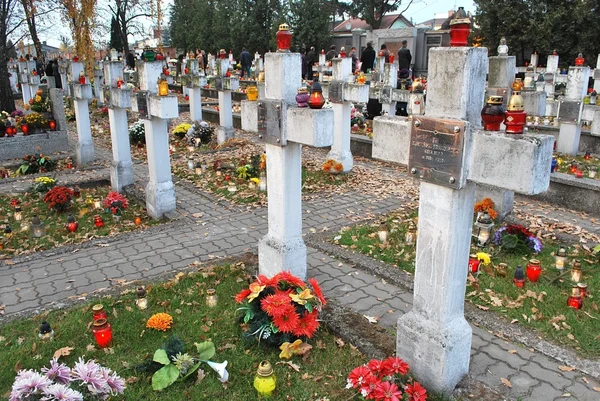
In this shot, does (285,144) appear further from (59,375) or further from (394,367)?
(59,375)

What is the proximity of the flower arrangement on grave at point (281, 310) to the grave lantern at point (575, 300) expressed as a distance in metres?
2.56

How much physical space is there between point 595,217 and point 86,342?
780 centimetres

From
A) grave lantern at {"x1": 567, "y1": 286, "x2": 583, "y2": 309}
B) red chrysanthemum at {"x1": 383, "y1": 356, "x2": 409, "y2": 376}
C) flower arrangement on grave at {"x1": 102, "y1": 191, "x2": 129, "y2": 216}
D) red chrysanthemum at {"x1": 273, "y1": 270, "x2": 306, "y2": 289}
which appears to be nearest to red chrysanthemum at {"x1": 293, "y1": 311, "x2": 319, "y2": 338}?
red chrysanthemum at {"x1": 273, "y1": 270, "x2": 306, "y2": 289}

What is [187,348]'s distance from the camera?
172 inches

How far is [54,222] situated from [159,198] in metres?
1.75

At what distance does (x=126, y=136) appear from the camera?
923cm

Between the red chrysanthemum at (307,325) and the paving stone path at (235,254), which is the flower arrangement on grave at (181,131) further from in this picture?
the red chrysanthemum at (307,325)

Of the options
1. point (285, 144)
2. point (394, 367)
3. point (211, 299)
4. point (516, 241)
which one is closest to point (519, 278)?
point (516, 241)

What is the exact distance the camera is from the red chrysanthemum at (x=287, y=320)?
4.23 m

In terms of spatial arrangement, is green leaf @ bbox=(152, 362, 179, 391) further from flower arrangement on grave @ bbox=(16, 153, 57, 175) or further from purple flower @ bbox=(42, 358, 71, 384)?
flower arrangement on grave @ bbox=(16, 153, 57, 175)

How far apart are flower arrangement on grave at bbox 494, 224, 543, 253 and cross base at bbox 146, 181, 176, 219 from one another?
5.03 m

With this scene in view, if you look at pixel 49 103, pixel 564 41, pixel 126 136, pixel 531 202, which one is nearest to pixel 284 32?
pixel 126 136

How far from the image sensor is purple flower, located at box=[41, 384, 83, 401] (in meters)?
3.15

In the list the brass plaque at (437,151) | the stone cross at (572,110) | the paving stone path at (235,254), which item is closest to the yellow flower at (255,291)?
the paving stone path at (235,254)
